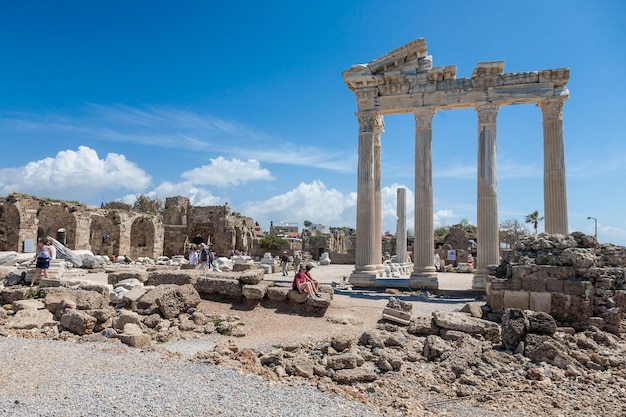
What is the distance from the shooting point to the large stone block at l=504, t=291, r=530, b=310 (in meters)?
9.91

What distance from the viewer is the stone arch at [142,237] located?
1302 inches

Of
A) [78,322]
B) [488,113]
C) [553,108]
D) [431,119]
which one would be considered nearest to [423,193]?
[431,119]

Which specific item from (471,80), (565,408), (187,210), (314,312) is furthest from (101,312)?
(187,210)

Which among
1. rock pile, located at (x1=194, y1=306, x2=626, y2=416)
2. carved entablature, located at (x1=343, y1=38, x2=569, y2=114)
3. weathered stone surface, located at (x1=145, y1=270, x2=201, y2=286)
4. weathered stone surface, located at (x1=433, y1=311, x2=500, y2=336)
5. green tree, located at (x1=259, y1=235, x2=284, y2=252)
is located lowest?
rock pile, located at (x1=194, y1=306, x2=626, y2=416)

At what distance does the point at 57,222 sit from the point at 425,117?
24.5 metres

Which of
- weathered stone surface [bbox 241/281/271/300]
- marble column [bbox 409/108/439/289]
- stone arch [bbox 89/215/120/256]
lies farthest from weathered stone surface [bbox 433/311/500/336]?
stone arch [bbox 89/215/120/256]

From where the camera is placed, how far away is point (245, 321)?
30.8 feet

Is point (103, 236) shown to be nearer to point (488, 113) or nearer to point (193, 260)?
point (193, 260)

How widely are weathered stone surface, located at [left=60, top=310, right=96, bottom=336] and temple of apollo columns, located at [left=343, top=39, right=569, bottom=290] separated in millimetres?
9980

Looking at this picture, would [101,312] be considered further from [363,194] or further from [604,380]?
[363,194]

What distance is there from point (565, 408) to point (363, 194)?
1163 cm

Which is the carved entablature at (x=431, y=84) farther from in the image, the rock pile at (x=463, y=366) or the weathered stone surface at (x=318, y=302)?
the rock pile at (x=463, y=366)

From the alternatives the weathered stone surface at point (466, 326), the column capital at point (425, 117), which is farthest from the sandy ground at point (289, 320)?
the column capital at point (425, 117)

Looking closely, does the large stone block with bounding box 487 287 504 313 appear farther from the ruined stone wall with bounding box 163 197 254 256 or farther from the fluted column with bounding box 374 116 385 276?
the ruined stone wall with bounding box 163 197 254 256
